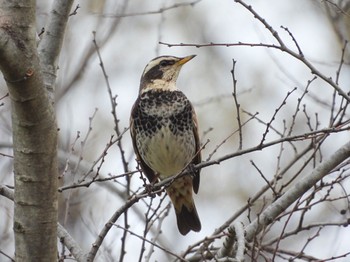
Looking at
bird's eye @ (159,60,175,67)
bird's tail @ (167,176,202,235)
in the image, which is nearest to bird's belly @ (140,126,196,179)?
bird's tail @ (167,176,202,235)

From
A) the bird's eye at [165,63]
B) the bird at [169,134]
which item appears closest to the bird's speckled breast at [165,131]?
the bird at [169,134]

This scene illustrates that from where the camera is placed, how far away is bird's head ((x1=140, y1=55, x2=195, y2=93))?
686 centimetres

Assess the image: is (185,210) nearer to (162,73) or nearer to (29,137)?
(162,73)

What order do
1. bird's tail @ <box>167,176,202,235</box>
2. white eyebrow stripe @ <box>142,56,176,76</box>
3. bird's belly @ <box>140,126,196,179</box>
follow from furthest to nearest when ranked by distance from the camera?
white eyebrow stripe @ <box>142,56,176,76</box>
bird's tail @ <box>167,176,202,235</box>
bird's belly @ <box>140,126,196,179</box>

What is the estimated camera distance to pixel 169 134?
637cm

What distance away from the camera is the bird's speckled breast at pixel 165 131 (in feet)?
21.0

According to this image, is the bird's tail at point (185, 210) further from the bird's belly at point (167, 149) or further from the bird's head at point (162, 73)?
the bird's head at point (162, 73)

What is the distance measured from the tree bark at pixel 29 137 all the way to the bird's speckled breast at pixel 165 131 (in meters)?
2.74

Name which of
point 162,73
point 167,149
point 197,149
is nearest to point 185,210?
point 197,149

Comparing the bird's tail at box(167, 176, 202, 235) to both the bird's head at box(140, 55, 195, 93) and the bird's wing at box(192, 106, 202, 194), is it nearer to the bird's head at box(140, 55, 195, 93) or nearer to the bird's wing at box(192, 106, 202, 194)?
the bird's wing at box(192, 106, 202, 194)

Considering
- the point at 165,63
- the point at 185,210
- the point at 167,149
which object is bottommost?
the point at 185,210

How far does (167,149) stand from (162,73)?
93cm

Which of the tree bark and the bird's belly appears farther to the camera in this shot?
the bird's belly

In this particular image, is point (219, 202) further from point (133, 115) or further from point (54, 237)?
point (54, 237)
